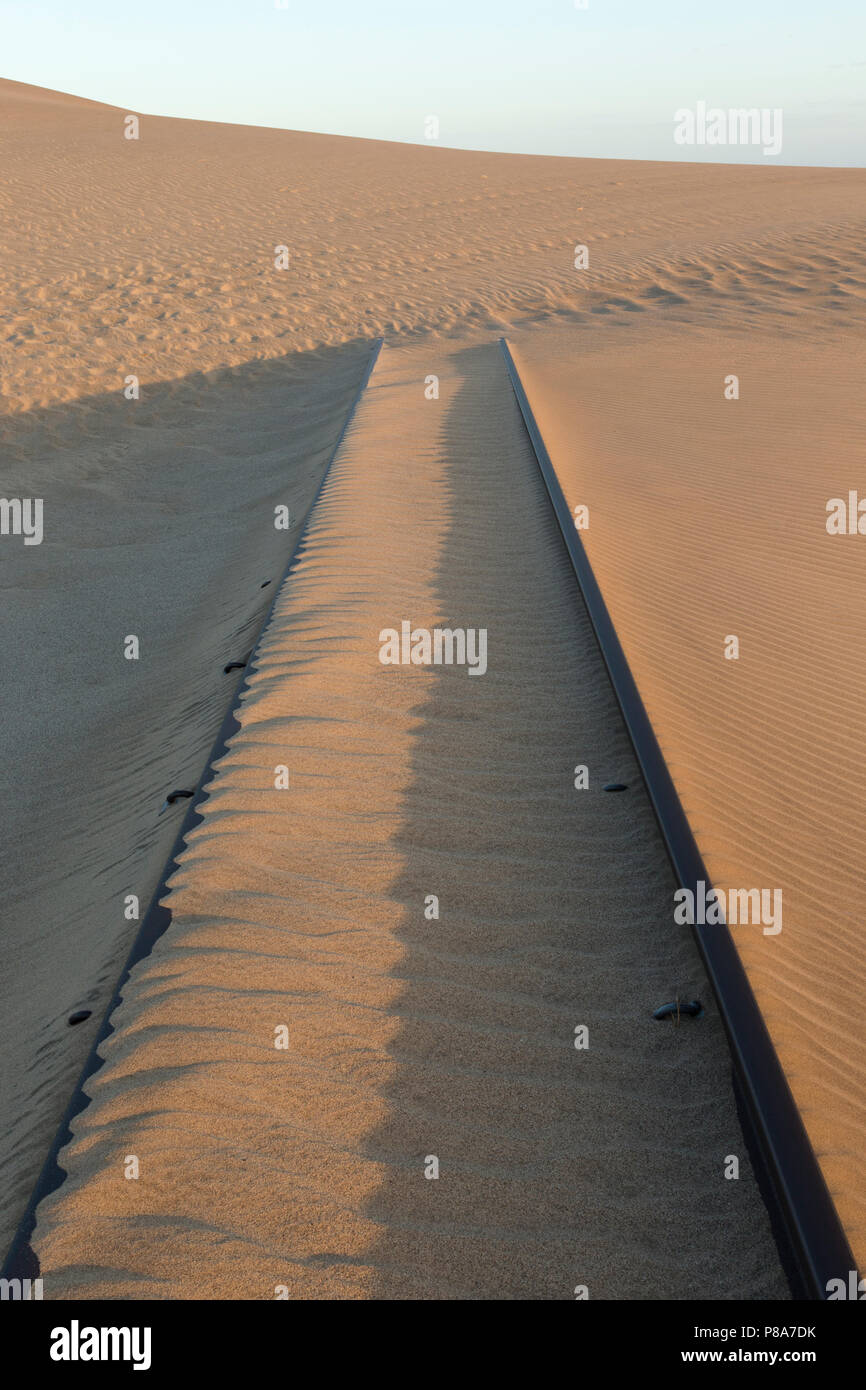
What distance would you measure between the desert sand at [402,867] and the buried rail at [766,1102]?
81 millimetres

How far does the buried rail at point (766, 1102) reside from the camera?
2.46 meters

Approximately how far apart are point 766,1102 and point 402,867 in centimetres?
154

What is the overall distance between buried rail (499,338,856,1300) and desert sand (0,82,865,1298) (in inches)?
3.2

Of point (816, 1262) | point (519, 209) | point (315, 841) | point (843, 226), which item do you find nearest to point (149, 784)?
point (315, 841)

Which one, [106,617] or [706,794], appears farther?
[106,617]

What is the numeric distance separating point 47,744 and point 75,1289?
502cm

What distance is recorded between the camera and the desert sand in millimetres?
2607

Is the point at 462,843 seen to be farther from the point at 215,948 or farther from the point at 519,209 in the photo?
the point at 519,209
